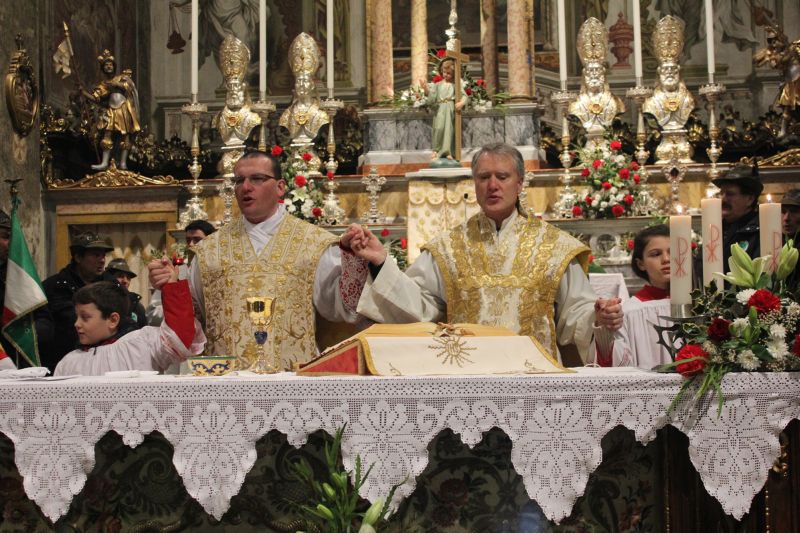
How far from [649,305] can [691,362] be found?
1.36 metres

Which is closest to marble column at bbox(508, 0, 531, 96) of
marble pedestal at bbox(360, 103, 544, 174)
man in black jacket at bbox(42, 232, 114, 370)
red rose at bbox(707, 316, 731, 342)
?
marble pedestal at bbox(360, 103, 544, 174)

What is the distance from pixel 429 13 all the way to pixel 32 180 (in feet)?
16.7

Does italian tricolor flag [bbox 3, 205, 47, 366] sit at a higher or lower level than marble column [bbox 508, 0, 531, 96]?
lower

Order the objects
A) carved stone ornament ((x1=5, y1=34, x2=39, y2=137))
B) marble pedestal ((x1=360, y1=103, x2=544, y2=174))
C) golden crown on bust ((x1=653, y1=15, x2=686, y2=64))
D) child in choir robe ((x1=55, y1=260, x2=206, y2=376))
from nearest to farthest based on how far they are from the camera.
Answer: child in choir robe ((x1=55, y1=260, x2=206, y2=376)) < carved stone ornament ((x1=5, y1=34, x2=39, y2=137)) < marble pedestal ((x1=360, y1=103, x2=544, y2=174)) < golden crown on bust ((x1=653, y1=15, x2=686, y2=64))

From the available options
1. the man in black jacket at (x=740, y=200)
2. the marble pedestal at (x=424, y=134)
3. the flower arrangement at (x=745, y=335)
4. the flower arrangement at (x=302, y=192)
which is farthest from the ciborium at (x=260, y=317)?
the marble pedestal at (x=424, y=134)

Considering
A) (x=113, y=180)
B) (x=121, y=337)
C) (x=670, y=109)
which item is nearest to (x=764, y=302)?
(x=121, y=337)

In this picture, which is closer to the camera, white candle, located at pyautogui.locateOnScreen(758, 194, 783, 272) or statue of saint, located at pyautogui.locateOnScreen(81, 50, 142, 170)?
white candle, located at pyautogui.locateOnScreen(758, 194, 783, 272)

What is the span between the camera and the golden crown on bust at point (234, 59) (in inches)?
424

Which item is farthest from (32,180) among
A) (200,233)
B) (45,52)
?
(200,233)

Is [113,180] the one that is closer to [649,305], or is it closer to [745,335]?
[649,305]

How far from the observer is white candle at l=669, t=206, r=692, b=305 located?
3.81 m

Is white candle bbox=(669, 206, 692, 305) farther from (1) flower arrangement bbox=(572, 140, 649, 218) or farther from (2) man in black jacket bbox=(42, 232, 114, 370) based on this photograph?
(1) flower arrangement bbox=(572, 140, 649, 218)

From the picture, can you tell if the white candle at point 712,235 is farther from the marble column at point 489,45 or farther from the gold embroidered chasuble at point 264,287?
the marble column at point 489,45

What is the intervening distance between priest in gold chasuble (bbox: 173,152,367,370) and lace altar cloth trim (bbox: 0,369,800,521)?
1385mm
